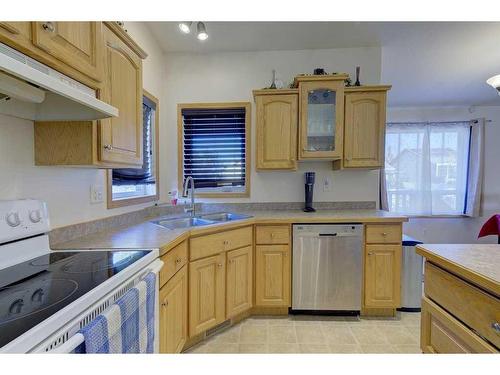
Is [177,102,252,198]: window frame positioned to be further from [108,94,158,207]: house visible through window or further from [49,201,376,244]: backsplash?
[108,94,158,207]: house visible through window

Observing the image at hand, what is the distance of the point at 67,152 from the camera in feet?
3.98

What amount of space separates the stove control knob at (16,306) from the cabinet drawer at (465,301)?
4.67ft

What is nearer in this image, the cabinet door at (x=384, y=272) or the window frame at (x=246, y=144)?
the cabinet door at (x=384, y=272)

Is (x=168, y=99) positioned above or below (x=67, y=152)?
above

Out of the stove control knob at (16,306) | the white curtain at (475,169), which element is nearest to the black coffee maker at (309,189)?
the stove control knob at (16,306)

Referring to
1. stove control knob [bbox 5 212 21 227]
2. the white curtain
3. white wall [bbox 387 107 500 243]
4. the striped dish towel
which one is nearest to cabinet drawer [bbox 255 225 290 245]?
the striped dish towel

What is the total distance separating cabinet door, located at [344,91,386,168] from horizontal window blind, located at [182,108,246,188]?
110cm

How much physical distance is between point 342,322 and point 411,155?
359 centimetres

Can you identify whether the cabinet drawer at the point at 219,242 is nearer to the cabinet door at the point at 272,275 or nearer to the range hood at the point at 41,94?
the cabinet door at the point at 272,275

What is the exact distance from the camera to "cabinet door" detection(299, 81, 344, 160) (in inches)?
96.1

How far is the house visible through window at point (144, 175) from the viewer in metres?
1.98

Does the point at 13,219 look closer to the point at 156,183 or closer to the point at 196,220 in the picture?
the point at 196,220
